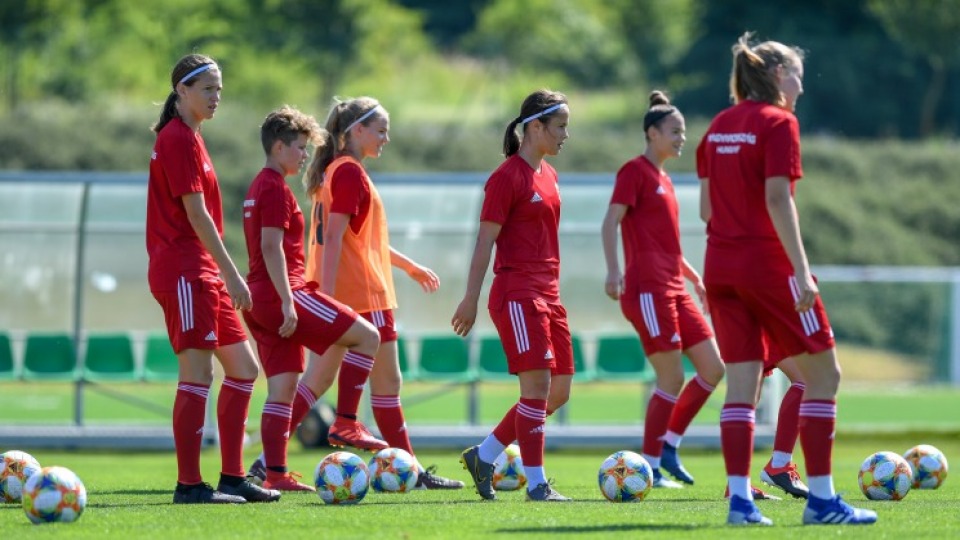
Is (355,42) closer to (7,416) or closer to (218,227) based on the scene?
(7,416)

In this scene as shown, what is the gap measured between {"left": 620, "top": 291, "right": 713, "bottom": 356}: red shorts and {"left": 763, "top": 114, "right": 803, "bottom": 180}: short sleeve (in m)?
3.19

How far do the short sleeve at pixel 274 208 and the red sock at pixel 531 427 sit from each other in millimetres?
1675

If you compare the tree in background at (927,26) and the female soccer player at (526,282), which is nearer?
the female soccer player at (526,282)

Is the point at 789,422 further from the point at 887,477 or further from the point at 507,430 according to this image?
the point at 507,430

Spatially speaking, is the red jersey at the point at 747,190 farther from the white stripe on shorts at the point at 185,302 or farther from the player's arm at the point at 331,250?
the player's arm at the point at 331,250

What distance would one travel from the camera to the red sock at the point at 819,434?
7328mm

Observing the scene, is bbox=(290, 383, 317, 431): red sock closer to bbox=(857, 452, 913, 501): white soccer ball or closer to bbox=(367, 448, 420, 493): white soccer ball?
bbox=(367, 448, 420, 493): white soccer ball

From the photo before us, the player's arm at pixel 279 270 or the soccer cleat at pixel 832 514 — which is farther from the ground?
the player's arm at pixel 279 270

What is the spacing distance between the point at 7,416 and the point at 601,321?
800 centimetres

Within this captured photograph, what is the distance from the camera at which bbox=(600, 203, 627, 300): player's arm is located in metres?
10.0

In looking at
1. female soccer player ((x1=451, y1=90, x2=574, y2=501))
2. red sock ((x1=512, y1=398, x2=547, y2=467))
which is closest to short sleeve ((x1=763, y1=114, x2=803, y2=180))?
female soccer player ((x1=451, y1=90, x2=574, y2=501))

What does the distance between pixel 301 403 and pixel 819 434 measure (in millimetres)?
3783

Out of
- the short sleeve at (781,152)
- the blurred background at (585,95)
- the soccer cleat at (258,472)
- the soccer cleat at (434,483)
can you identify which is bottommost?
the soccer cleat at (434,483)

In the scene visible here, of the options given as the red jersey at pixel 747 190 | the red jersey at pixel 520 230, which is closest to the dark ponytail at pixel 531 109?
the red jersey at pixel 520 230
